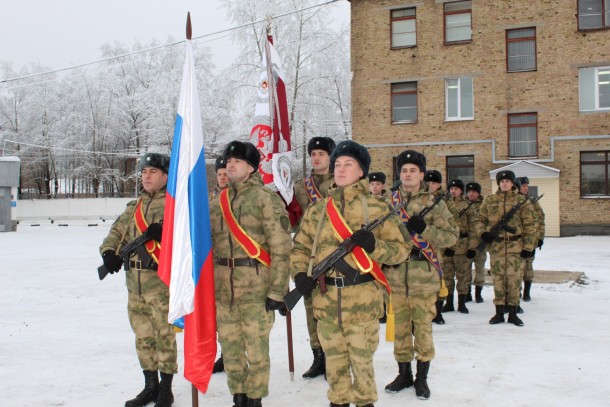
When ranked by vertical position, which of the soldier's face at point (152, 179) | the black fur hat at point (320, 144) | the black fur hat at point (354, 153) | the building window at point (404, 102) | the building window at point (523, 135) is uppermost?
the building window at point (404, 102)

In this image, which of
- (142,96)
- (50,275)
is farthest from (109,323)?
(142,96)

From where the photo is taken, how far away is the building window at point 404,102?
→ 23.7 m

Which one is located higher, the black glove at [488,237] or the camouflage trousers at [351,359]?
the black glove at [488,237]

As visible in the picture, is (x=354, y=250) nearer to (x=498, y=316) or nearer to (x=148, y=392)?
(x=148, y=392)

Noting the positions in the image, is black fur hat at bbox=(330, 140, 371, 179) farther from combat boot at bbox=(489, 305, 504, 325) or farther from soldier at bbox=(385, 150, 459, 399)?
combat boot at bbox=(489, 305, 504, 325)

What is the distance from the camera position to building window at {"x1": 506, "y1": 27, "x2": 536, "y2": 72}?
22375 millimetres

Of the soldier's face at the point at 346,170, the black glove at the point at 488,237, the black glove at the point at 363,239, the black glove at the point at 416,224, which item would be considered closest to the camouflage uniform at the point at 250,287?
the soldier's face at the point at 346,170

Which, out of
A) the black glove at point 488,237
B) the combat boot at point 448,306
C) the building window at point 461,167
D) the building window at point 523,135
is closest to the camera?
the black glove at point 488,237

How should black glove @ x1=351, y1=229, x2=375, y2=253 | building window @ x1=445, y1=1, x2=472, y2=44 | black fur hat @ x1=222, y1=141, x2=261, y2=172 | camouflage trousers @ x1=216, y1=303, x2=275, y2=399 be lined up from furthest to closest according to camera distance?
1. building window @ x1=445, y1=1, x2=472, y2=44
2. black fur hat @ x1=222, y1=141, x2=261, y2=172
3. camouflage trousers @ x1=216, y1=303, x2=275, y2=399
4. black glove @ x1=351, y1=229, x2=375, y2=253

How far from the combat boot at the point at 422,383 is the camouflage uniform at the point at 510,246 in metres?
3.16

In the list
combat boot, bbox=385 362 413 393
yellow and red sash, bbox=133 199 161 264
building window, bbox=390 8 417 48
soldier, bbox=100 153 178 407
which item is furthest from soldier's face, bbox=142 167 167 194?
building window, bbox=390 8 417 48

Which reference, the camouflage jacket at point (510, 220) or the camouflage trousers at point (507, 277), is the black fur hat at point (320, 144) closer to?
the camouflage jacket at point (510, 220)

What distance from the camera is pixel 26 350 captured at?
6.32 meters

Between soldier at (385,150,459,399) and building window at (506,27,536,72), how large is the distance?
19.6 m
